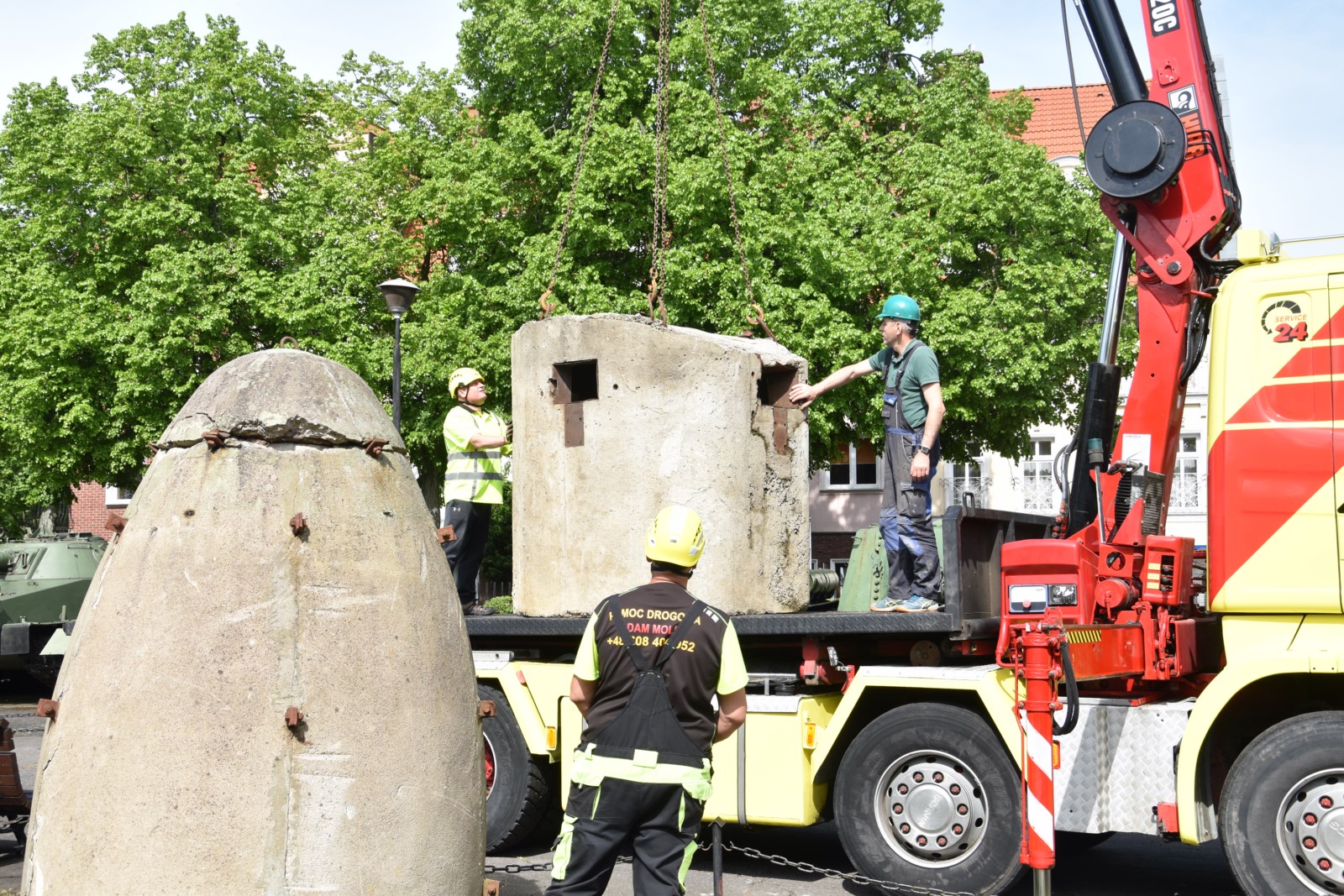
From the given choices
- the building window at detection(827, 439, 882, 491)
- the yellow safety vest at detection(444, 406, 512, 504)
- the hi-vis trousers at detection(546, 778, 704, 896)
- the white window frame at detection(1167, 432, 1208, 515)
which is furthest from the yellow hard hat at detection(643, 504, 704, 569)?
the building window at detection(827, 439, 882, 491)

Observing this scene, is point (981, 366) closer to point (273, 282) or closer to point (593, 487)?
point (273, 282)

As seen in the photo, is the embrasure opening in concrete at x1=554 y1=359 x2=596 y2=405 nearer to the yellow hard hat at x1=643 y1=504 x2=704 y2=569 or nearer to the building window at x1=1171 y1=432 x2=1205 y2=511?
the building window at x1=1171 y1=432 x2=1205 y2=511

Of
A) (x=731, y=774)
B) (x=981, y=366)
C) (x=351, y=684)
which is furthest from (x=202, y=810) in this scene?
(x=981, y=366)

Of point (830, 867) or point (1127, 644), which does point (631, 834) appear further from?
point (830, 867)

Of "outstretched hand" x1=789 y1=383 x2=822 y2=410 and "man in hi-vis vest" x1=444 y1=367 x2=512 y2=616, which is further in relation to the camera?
"man in hi-vis vest" x1=444 y1=367 x2=512 y2=616

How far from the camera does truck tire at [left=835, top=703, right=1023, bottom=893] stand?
6.45 m

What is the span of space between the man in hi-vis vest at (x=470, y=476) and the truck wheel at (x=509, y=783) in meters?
1.28

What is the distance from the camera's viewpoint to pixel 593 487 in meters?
7.99

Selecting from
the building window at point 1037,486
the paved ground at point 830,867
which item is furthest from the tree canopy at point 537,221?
the paved ground at point 830,867

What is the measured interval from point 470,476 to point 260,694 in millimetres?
5131

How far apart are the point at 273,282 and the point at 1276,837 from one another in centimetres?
1913

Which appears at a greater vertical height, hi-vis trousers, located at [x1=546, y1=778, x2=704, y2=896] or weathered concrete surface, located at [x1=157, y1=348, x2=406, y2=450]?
weathered concrete surface, located at [x1=157, y1=348, x2=406, y2=450]

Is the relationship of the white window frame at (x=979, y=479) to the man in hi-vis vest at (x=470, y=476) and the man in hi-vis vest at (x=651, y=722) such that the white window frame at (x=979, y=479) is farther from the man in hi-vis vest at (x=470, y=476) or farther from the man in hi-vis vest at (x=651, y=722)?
the man in hi-vis vest at (x=651, y=722)

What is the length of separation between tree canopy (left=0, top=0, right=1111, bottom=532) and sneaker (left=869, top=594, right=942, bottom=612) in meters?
12.5
